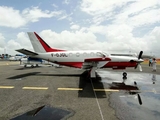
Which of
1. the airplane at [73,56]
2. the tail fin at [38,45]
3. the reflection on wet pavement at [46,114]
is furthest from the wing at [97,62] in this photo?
the reflection on wet pavement at [46,114]

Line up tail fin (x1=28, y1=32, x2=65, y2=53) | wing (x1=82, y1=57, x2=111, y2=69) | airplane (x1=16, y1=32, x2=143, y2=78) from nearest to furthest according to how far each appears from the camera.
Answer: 1. wing (x1=82, y1=57, x2=111, y2=69)
2. airplane (x1=16, y1=32, x2=143, y2=78)
3. tail fin (x1=28, y1=32, x2=65, y2=53)

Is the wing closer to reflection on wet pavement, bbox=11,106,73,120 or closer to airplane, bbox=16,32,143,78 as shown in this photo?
airplane, bbox=16,32,143,78

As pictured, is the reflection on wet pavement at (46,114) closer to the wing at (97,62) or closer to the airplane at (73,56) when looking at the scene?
the wing at (97,62)

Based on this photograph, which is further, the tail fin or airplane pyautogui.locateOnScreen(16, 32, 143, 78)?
the tail fin

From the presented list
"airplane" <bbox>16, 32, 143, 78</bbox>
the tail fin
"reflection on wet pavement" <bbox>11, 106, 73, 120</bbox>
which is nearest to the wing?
"airplane" <bbox>16, 32, 143, 78</bbox>

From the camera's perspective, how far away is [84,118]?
181 inches

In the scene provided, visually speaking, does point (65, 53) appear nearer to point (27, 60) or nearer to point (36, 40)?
point (36, 40)

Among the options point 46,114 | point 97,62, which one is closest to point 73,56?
point 97,62

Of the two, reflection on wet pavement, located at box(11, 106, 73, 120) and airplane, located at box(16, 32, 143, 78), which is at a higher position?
airplane, located at box(16, 32, 143, 78)

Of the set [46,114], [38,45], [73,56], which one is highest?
[38,45]

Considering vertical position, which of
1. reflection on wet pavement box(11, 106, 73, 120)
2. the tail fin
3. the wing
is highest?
the tail fin

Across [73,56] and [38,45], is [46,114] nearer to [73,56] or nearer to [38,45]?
[73,56]

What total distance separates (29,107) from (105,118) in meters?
3.16

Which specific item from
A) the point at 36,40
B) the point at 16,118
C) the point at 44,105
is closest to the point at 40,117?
the point at 16,118
